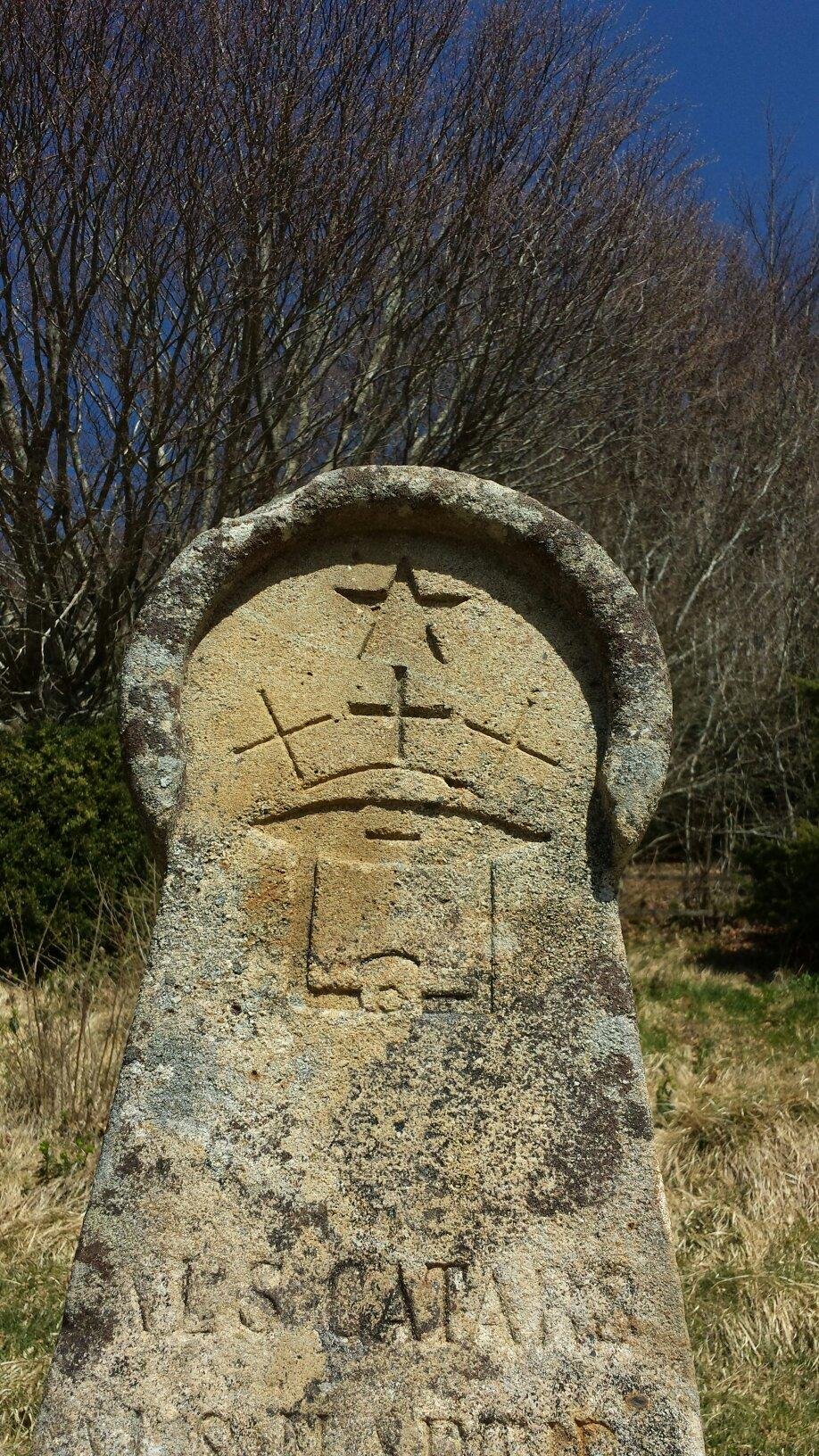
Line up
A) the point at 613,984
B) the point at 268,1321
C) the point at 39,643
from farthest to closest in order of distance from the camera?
the point at 39,643 → the point at 613,984 → the point at 268,1321

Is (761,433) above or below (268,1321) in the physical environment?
above

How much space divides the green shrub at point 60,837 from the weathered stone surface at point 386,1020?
11.3 ft

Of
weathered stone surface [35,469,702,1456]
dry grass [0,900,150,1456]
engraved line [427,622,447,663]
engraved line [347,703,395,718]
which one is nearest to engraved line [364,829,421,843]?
weathered stone surface [35,469,702,1456]

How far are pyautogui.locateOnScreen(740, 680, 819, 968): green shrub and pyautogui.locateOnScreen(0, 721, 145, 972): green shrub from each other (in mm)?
3872

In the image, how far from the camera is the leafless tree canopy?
538 centimetres

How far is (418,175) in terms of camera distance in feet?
20.1

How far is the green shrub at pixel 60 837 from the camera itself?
543 centimetres

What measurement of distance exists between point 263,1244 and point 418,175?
5801mm

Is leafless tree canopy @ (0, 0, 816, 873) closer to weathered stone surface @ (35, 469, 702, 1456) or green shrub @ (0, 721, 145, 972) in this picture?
green shrub @ (0, 721, 145, 972)

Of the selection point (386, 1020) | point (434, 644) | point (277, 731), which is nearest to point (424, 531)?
point (434, 644)

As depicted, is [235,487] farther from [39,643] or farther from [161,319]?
[39,643]

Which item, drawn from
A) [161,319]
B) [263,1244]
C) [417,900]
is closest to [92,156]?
[161,319]

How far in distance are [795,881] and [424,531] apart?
5.26 meters

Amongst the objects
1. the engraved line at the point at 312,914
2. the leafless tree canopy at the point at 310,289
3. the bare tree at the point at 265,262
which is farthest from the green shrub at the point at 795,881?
the engraved line at the point at 312,914
